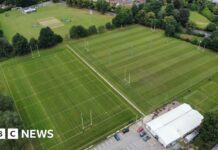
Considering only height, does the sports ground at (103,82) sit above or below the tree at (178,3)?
below

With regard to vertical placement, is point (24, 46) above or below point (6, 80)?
above

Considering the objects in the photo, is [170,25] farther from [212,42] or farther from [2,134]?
[2,134]

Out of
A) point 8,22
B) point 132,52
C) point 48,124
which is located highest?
point 8,22

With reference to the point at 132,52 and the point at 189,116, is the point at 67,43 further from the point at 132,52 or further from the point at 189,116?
the point at 189,116

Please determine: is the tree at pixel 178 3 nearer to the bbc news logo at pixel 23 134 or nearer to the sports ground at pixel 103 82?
the sports ground at pixel 103 82

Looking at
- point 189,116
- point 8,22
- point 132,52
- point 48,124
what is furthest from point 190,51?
point 8,22

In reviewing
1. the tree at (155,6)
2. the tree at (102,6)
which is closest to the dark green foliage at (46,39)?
the tree at (102,6)
